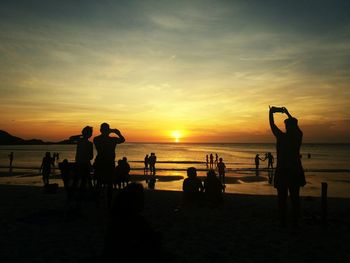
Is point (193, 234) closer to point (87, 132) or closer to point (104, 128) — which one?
point (104, 128)

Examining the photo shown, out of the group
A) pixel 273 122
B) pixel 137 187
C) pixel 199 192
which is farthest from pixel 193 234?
pixel 137 187

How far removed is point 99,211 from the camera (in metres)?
9.21

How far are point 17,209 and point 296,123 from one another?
8.49 meters

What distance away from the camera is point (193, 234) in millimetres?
7090

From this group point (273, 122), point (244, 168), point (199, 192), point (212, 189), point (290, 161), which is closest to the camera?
point (290, 161)

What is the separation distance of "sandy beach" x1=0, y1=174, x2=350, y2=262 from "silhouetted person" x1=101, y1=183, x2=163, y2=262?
19 cm

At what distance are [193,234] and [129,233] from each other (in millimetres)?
4043

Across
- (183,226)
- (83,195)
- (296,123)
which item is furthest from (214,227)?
(83,195)

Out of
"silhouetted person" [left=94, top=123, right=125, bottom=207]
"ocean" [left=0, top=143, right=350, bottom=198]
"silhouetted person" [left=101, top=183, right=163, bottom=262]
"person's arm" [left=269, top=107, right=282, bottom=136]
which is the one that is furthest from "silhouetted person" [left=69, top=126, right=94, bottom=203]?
"ocean" [left=0, top=143, right=350, bottom=198]

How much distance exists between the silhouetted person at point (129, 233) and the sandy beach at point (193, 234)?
19 cm

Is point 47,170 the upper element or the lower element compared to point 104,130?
lower

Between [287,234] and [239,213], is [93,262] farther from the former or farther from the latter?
[239,213]

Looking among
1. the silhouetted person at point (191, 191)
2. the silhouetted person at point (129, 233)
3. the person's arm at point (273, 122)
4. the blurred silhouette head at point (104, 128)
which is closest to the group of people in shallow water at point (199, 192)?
the silhouetted person at point (191, 191)

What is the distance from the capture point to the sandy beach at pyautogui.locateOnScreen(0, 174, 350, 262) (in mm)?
5621
